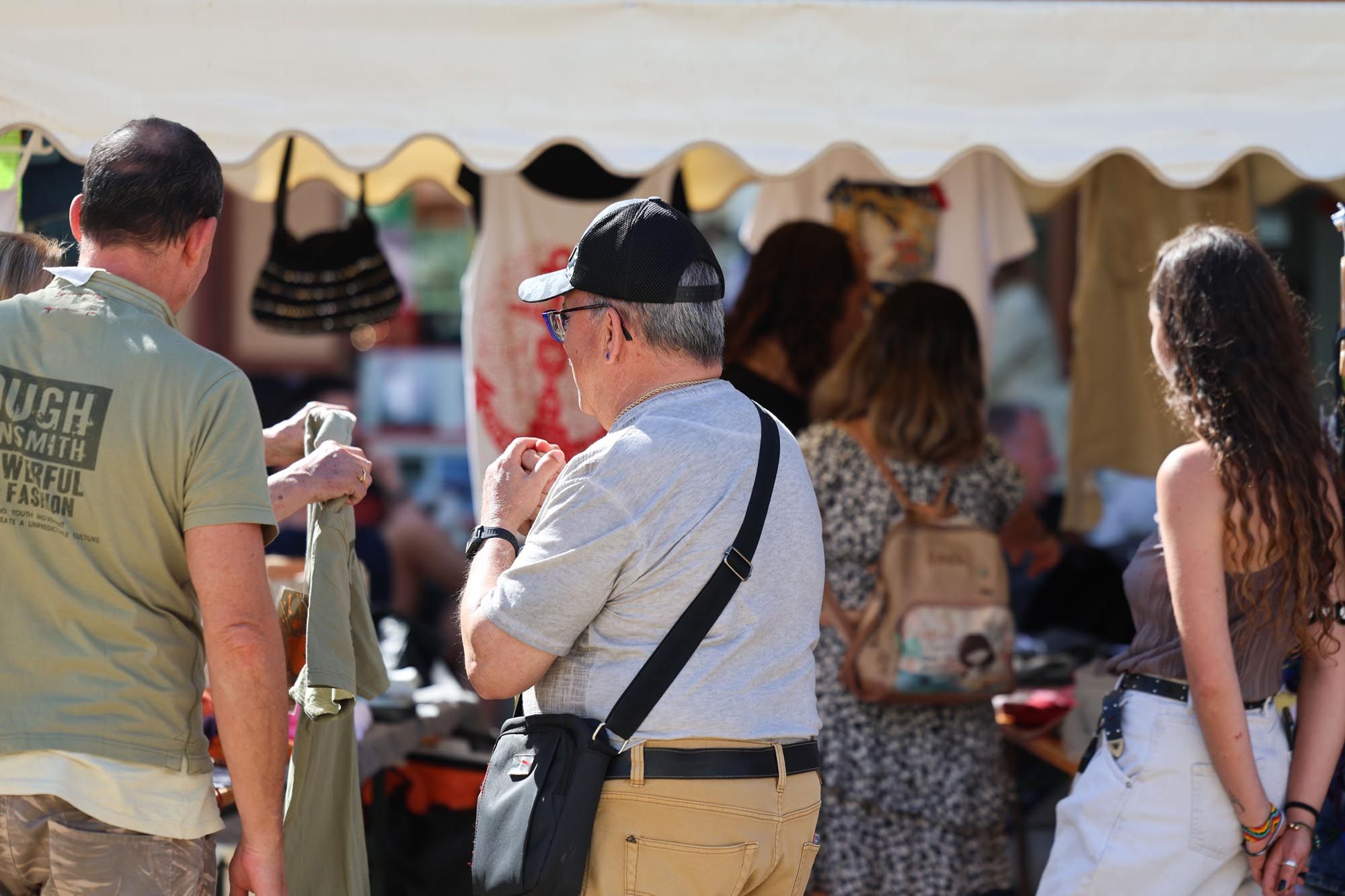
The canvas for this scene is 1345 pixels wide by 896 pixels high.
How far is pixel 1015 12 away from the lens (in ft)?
8.89

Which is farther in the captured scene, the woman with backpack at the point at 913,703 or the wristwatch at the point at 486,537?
the woman with backpack at the point at 913,703

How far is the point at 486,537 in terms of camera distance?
6.46 ft

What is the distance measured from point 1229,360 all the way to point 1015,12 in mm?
878

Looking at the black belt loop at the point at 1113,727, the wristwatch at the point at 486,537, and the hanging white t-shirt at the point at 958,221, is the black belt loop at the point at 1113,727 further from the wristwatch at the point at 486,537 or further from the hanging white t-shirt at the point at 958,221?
the hanging white t-shirt at the point at 958,221

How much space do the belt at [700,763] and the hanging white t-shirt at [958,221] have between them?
2405 mm

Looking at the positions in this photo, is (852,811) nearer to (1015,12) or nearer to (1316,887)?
(1316,887)

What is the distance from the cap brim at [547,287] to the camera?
197cm

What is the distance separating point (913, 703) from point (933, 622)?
0.68ft

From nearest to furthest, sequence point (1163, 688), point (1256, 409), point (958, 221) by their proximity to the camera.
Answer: point (1256, 409)
point (1163, 688)
point (958, 221)

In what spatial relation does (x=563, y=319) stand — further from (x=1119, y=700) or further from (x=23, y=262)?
(x=1119, y=700)

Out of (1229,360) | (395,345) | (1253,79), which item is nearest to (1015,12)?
(1253,79)

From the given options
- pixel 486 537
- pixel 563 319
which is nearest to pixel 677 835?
pixel 486 537

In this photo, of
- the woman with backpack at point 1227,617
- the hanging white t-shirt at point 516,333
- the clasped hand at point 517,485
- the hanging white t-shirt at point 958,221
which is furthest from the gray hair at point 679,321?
the hanging white t-shirt at point 958,221

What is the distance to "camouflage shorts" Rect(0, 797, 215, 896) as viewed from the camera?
1815mm
